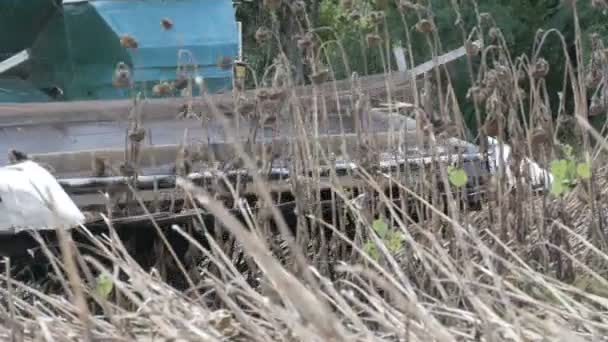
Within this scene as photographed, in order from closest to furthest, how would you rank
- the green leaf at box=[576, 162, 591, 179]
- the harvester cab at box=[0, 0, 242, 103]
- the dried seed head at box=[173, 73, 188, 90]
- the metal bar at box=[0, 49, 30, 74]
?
the green leaf at box=[576, 162, 591, 179] < the dried seed head at box=[173, 73, 188, 90] < the harvester cab at box=[0, 0, 242, 103] < the metal bar at box=[0, 49, 30, 74]

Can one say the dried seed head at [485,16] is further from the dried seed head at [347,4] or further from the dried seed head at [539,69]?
the dried seed head at [347,4]

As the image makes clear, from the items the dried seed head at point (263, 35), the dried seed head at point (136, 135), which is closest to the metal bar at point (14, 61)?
the dried seed head at point (263, 35)

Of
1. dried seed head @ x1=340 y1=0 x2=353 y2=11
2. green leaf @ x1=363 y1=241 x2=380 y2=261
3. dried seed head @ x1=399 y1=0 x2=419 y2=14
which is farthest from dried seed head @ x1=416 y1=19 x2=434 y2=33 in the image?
green leaf @ x1=363 y1=241 x2=380 y2=261

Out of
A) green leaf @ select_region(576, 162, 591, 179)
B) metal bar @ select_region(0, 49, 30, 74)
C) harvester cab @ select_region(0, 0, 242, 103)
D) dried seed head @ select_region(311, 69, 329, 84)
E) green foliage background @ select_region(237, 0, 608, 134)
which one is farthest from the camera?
green foliage background @ select_region(237, 0, 608, 134)

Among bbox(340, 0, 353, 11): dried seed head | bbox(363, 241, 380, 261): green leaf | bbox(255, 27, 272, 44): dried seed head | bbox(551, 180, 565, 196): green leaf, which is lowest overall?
bbox(363, 241, 380, 261): green leaf

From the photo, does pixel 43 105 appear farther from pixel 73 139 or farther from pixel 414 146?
pixel 414 146

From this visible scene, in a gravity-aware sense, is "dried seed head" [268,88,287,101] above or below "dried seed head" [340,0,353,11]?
below

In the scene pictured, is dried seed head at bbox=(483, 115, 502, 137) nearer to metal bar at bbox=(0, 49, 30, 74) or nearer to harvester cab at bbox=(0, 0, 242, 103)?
harvester cab at bbox=(0, 0, 242, 103)

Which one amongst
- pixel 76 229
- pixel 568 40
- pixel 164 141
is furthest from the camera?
pixel 568 40

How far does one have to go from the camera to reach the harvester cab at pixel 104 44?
6.71m

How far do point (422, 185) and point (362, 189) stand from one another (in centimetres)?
26

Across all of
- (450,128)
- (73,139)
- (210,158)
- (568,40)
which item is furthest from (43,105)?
(568,40)

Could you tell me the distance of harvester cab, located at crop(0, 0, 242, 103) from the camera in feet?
22.0

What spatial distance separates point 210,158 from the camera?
3.12 m
